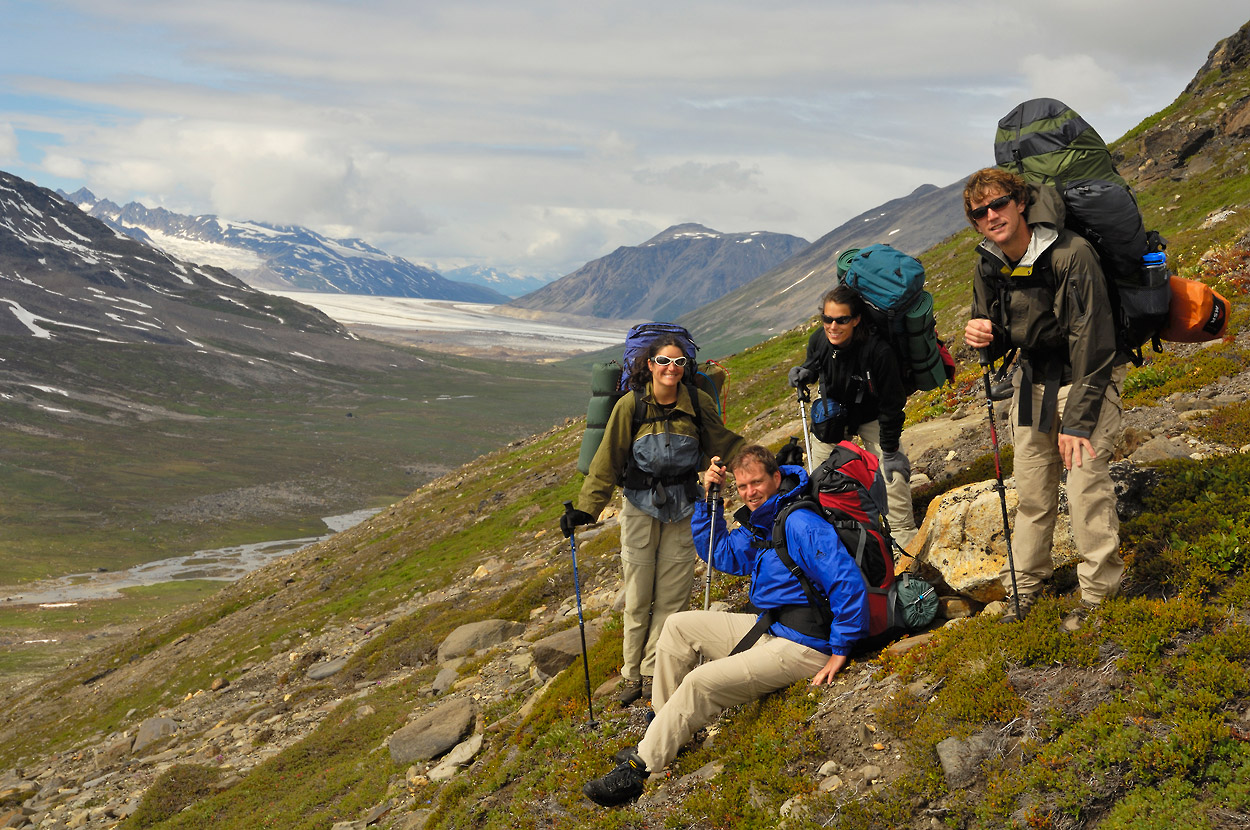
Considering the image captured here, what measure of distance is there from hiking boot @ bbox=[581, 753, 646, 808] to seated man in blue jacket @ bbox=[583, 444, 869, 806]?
0.03 feet

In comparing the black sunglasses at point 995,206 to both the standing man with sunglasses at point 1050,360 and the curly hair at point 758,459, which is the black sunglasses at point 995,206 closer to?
the standing man with sunglasses at point 1050,360

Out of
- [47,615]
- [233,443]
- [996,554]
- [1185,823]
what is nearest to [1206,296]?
[996,554]

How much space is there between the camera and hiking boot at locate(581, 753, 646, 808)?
7957mm

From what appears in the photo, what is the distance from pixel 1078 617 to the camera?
7.03 metres

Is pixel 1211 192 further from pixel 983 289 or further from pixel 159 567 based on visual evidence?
pixel 159 567

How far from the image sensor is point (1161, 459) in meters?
9.45

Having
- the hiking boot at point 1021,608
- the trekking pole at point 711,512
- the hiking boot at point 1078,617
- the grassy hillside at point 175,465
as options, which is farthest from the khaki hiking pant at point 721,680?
the grassy hillside at point 175,465

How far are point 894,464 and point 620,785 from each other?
496 cm

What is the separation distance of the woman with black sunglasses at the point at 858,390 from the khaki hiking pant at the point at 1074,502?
1.85 meters

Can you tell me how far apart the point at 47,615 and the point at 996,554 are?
85.6m

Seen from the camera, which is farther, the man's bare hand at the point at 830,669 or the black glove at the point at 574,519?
the black glove at the point at 574,519

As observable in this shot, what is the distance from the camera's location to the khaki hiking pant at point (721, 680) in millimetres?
7676

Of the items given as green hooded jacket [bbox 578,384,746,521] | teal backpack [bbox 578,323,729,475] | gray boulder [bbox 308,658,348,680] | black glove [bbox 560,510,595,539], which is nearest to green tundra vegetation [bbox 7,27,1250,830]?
green hooded jacket [bbox 578,384,746,521]

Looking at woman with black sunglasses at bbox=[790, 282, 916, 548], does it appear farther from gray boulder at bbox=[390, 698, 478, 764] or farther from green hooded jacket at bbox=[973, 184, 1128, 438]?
gray boulder at bbox=[390, 698, 478, 764]
